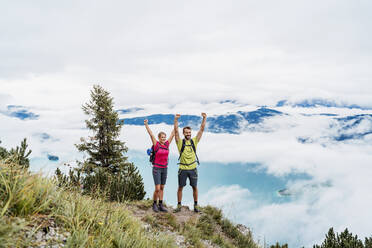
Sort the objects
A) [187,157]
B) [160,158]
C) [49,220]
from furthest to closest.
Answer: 1. [187,157]
2. [160,158]
3. [49,220]

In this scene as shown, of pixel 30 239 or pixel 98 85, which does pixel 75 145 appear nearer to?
pixel 98 85

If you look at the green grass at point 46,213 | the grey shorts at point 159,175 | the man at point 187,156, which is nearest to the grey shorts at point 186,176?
the man at point 187,156

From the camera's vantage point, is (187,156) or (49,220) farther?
(187,156)

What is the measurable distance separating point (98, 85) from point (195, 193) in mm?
16671

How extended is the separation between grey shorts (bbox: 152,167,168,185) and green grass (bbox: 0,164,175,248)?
10.6 feet

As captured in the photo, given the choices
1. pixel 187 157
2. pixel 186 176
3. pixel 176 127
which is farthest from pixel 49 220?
pixel 186 176

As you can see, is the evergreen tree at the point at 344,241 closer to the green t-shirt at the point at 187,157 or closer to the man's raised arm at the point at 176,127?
the green t-shirt at the point at 187,157

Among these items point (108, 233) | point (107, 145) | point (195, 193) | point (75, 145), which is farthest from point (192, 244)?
point (75, 145)

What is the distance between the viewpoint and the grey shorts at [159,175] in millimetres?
7434

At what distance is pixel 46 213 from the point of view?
3.39 m

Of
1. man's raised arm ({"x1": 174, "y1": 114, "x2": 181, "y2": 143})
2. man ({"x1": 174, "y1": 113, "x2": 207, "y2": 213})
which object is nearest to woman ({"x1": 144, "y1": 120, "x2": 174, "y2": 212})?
man's raised arm ({"x1": 174, "y1": 114, "x2": 181, "y2": 143})

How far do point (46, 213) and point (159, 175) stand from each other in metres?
4.24

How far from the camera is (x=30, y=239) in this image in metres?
2.82

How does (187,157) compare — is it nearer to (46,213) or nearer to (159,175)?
(159,175)
